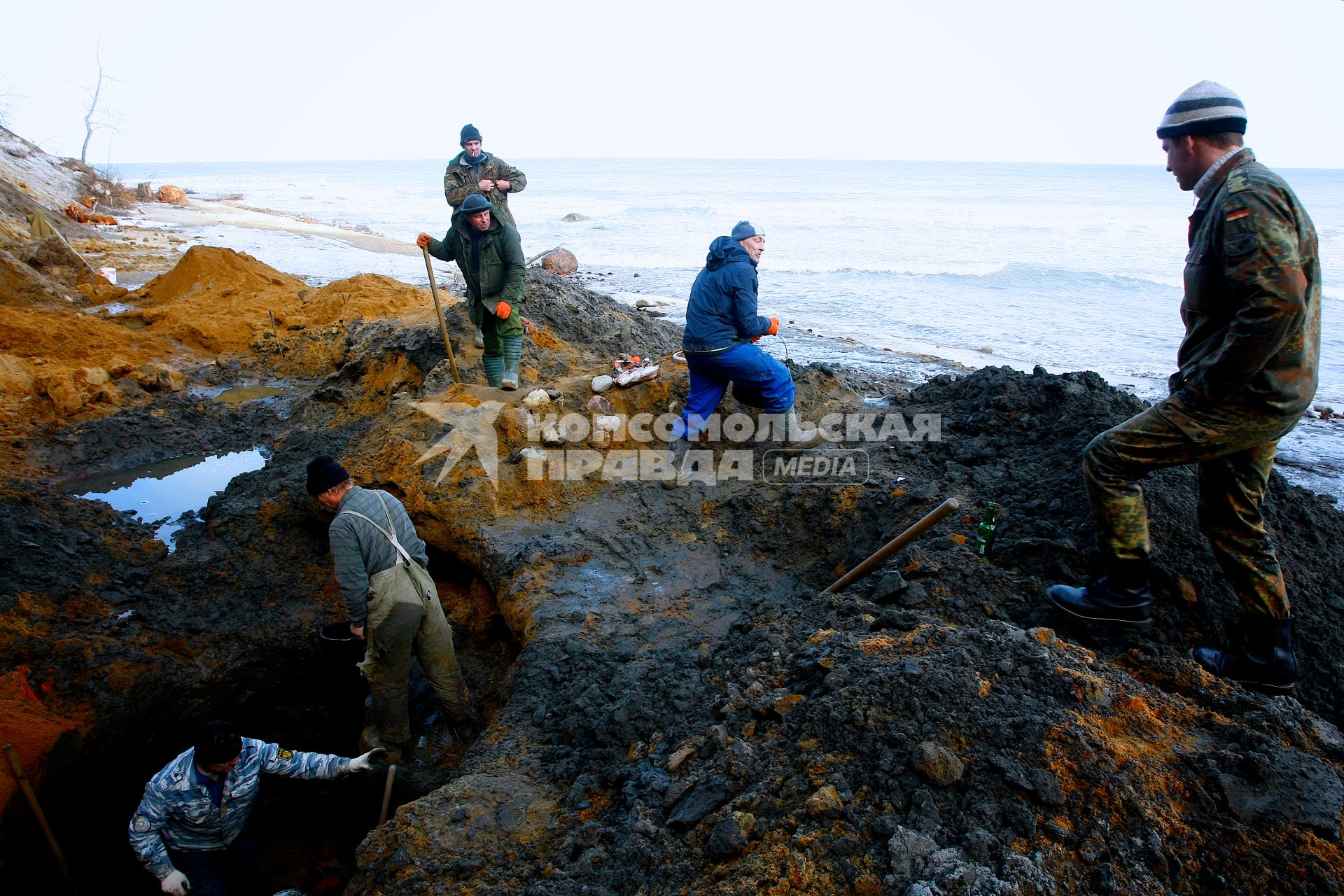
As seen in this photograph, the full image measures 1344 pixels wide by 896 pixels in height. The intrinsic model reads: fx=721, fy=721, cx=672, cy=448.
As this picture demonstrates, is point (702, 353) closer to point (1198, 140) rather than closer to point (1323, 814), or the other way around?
point (1198, 140)

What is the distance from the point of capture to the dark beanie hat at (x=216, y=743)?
A: 3.41 meters

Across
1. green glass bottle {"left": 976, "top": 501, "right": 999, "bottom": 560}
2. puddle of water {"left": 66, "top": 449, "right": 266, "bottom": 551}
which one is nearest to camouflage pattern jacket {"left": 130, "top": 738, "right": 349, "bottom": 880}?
puddle of water {"left": 66, "top": 449, "right": 266, "bottom": 551}

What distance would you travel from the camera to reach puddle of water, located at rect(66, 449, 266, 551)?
6395mm

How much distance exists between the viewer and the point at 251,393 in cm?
930

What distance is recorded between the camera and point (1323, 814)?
213cm

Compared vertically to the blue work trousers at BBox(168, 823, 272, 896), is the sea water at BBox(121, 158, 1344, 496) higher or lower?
higher

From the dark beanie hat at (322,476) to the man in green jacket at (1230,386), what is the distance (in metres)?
3.59

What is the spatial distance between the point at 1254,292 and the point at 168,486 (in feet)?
27.1

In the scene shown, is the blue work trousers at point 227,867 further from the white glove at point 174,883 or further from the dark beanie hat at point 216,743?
the dark beanie hat at point 216,743

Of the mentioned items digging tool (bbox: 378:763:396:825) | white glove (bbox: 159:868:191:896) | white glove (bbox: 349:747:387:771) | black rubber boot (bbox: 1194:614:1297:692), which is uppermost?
black rubber boot (bbox: 1194:614:1297:692)

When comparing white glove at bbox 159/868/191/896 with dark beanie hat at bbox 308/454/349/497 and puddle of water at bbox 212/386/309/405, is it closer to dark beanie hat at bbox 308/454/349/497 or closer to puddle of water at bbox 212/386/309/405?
dark beanie hat at bbox 308/454/349/497

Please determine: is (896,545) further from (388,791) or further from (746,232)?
(388,791)

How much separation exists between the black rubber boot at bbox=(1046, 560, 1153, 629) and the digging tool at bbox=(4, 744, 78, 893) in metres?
5.21

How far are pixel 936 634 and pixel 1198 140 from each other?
2.16m
